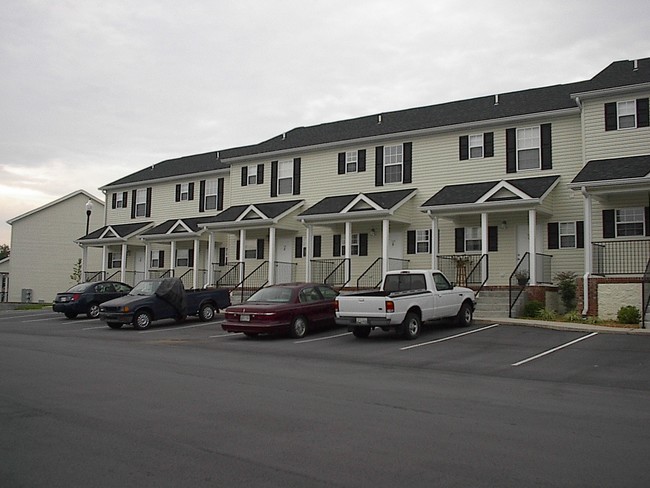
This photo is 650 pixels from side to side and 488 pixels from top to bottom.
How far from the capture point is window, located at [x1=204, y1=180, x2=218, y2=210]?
35.6m

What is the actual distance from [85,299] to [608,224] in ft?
66.8

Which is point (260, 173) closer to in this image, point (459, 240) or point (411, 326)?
point (459, 240)

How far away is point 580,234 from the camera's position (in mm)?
23328

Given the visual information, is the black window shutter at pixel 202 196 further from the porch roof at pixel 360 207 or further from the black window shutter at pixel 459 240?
the black window shutter at pixel 459 240

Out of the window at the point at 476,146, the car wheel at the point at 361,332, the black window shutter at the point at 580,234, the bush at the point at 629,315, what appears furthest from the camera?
the window at the point at 476,146

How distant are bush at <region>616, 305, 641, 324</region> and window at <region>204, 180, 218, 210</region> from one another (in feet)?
72.6

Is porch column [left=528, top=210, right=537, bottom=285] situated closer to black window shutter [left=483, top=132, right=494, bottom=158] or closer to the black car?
black window shutter [left=483, top=132, right=494, bottom=158]

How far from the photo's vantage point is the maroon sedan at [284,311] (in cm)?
1831

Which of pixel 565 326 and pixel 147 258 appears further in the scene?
pixel 147 258

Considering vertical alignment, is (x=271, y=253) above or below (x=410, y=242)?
below

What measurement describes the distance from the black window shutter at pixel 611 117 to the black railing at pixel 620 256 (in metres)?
3.99

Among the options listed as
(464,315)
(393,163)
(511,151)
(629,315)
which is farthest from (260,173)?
(629,315)

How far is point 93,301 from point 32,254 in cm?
2366

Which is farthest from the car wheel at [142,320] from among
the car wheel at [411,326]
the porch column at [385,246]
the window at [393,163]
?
the window at [393,163]
